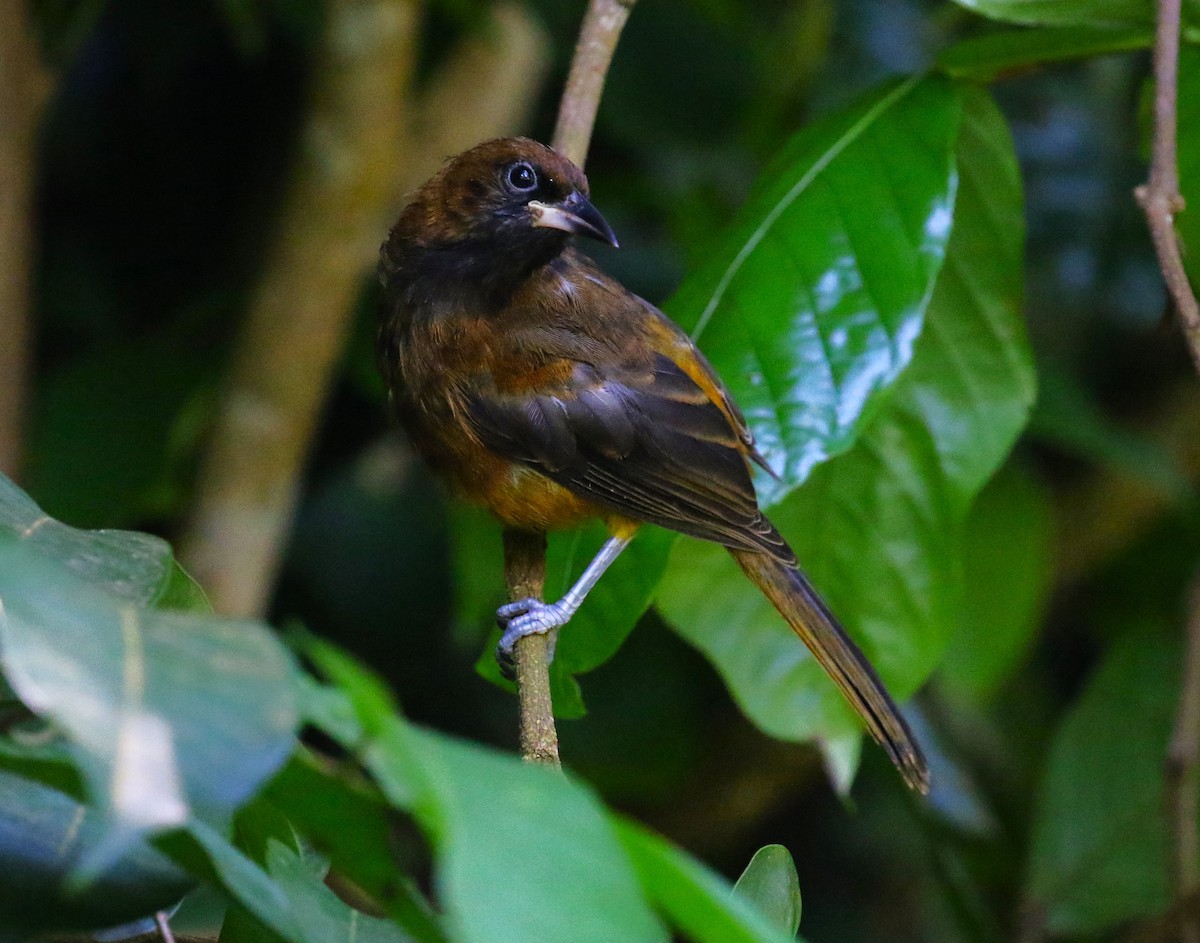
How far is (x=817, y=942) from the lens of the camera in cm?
404

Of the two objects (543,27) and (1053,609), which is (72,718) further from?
(1053,609)

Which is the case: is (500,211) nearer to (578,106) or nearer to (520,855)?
(578,106)

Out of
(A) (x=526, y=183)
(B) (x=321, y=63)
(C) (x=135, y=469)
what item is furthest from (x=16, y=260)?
(A) (x=526, y=183)

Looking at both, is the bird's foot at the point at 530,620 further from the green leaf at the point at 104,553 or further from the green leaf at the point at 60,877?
the green leaf at the point at 60,877

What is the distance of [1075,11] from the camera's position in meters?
2.06

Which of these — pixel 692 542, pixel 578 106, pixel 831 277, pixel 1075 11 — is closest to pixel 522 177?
pixel 578 106

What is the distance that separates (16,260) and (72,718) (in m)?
2.34

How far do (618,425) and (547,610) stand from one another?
0.48m

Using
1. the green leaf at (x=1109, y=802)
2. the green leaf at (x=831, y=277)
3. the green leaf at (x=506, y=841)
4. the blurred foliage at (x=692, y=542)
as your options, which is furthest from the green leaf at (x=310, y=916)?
the green leaf at (x=1109, y=802)

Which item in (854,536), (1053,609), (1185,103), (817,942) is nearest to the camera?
(1185,103)

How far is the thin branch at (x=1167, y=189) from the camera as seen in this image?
1.73 metres

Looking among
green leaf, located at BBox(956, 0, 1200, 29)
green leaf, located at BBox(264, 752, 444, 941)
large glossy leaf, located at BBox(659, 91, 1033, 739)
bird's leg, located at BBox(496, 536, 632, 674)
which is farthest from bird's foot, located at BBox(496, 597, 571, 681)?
green leaf, located at BBox(956, 0, 1200, 29)

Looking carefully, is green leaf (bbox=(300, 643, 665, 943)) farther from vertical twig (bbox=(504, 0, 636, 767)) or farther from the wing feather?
the wing feather

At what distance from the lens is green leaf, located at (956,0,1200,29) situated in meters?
2.02
